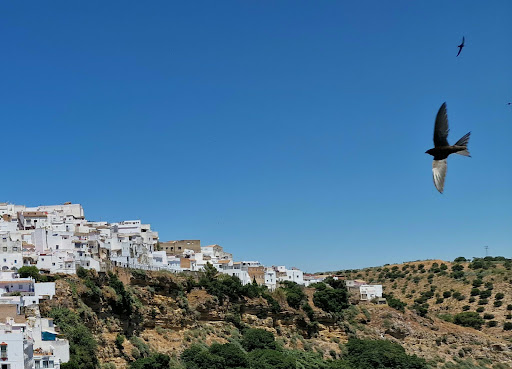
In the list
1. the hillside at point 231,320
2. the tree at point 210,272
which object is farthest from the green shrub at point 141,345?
the tree at point 210,272

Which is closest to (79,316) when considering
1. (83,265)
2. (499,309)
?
(83,265)

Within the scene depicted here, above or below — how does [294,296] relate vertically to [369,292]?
below

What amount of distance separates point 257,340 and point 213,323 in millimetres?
3792

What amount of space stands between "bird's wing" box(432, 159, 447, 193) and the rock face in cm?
3140

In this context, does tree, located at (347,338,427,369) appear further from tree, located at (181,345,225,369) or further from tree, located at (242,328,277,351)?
tree, located at (181,345,225,369)

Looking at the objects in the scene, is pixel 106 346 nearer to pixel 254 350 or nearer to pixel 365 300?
pixel 254 350

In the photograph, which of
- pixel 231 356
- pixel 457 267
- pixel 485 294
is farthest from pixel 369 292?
pixel 231 356

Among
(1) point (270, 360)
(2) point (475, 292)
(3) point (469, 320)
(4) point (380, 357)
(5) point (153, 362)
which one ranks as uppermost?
(2) point (475, 292)

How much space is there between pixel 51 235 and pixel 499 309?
48823 mm

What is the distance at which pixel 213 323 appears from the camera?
50.3 meters

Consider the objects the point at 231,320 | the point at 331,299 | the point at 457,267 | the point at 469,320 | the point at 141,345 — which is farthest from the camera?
the point at 457,267

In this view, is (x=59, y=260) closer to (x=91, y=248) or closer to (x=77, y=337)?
(x=91, y=248)

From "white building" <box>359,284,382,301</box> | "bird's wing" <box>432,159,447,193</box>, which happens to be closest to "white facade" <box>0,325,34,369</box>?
"bird's wing" <box>432,159,447,193</box>

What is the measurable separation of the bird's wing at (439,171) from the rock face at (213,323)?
103 feet
